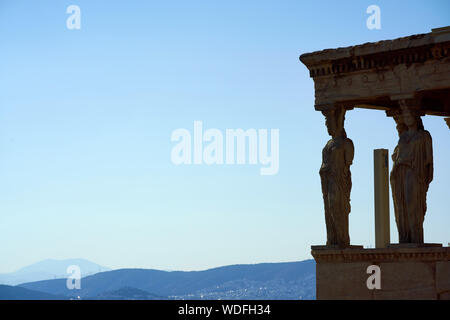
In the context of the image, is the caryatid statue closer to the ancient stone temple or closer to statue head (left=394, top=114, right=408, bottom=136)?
the ancient stone temple

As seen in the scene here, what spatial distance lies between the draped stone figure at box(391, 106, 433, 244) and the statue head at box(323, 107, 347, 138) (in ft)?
3.84

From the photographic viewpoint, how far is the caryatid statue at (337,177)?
74.2 feet

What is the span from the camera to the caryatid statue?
22609 mm

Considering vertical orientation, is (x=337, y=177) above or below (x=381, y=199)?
below

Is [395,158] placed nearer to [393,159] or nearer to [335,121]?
[393,159]

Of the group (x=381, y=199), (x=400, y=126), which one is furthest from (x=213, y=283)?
(x=400, y=126)

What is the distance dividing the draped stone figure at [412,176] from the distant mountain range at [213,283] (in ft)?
169

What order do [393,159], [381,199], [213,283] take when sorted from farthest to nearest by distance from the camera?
[213,283] → [381,199] → [393,159]

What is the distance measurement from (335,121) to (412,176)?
5.73 ft

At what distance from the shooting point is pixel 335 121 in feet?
74.5
